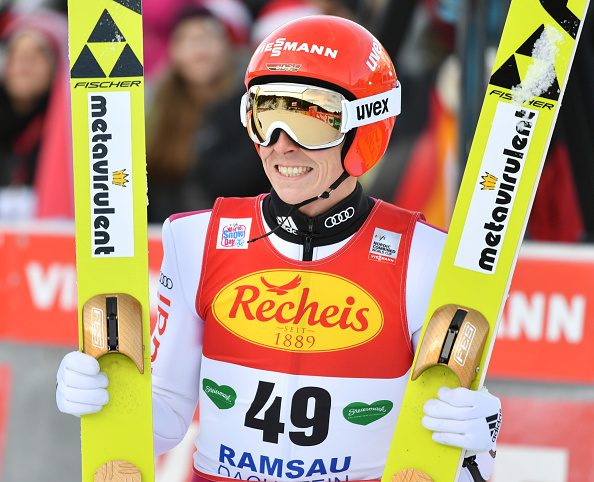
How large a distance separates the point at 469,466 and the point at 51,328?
10.1 ft

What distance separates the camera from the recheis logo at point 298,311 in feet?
9.05

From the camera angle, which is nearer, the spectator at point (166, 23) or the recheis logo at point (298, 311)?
the recheis logo at point (298, 311)

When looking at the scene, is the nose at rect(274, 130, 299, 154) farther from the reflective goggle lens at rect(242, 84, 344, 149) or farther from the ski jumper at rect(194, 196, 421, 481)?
the ski jumper at rect(194, 196, 421, 481)

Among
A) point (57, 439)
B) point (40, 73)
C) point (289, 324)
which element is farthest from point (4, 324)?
point (289, 324)

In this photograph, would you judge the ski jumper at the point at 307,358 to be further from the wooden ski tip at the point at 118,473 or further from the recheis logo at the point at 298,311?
the wooden ski tip at the point at 118,473

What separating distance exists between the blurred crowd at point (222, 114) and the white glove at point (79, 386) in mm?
3192

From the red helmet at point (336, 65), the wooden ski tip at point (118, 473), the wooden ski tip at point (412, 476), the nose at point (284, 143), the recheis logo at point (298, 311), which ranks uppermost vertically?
the red helmet at point (336, 65)

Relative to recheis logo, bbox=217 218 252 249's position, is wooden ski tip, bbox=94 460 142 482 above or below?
below

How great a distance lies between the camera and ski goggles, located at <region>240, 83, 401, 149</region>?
2.68 m

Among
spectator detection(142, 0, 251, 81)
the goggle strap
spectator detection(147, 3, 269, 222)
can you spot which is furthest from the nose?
spectator detection(142, 0, 251, 81)

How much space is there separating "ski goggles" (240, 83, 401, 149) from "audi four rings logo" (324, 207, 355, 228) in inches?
10.0

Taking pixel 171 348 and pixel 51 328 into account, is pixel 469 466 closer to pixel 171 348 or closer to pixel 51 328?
pixel 171 348

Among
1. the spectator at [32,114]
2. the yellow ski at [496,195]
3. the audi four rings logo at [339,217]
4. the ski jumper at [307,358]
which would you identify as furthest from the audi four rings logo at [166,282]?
the spectator at [32,114]

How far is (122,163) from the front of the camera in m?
2.86
